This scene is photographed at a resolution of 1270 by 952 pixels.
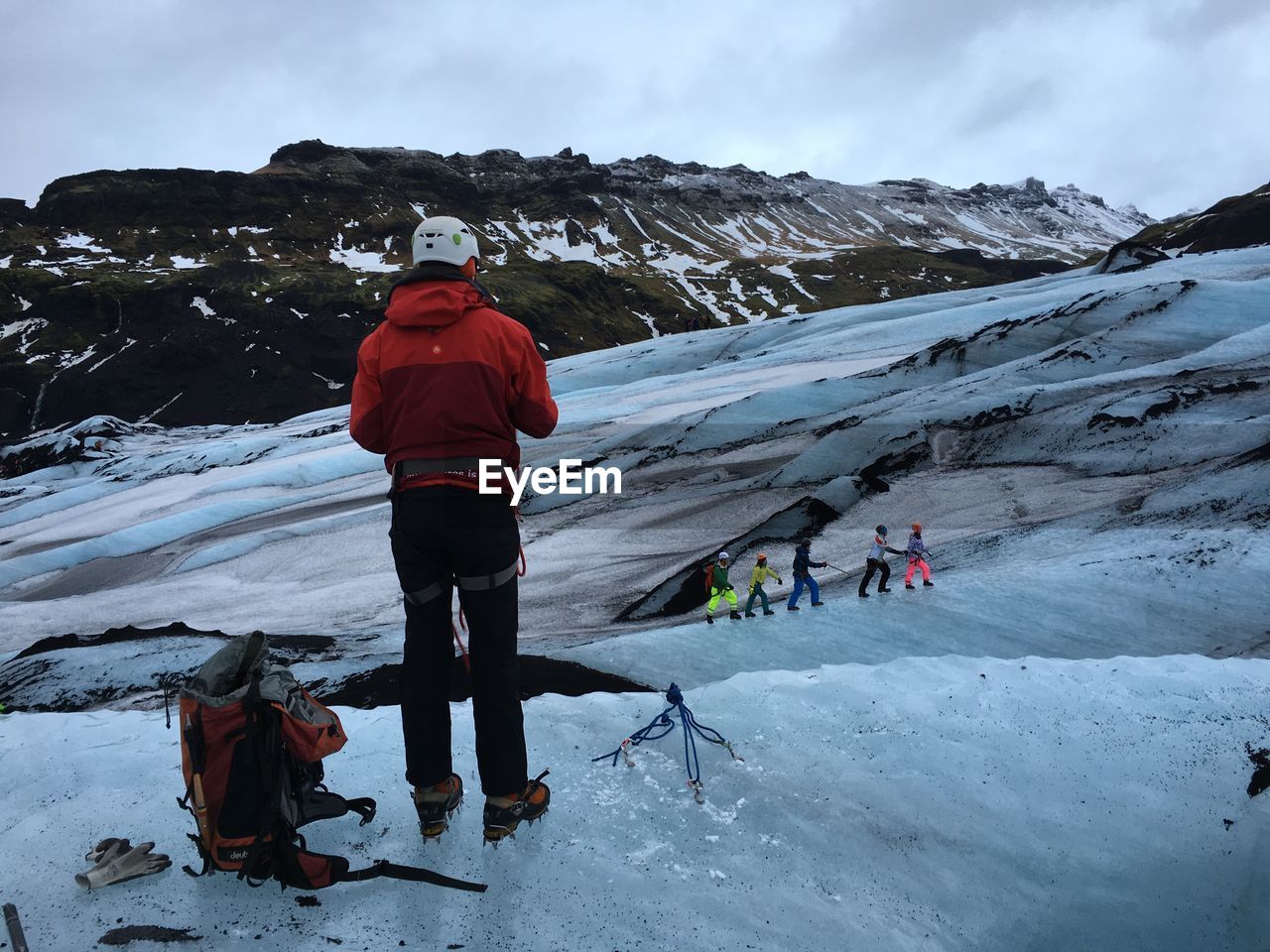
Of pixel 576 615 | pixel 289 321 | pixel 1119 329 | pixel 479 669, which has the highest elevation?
pixel 289 321

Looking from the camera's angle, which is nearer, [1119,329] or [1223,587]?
[1223,587]

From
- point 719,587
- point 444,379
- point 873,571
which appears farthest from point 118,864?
point 873,571

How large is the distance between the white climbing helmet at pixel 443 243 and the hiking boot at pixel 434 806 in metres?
2.46

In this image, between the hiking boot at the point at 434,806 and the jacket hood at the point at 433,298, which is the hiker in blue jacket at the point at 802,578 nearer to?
the hiking boot at the point at 434,806

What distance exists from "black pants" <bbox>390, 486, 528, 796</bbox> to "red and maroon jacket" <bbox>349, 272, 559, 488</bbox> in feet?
0.68

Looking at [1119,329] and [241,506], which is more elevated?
[1119,329]

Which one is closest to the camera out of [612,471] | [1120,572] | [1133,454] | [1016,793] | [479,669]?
[479,669]

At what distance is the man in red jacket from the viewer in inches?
127

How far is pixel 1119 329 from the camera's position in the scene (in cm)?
1706

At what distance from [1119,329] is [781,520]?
36.5 feet

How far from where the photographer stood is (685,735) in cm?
409

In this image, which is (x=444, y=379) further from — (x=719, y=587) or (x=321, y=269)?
(x=321, y=269)

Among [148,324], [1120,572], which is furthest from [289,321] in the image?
[1120,572]

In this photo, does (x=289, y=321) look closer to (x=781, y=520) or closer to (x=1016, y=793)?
(x=781, y=520)
